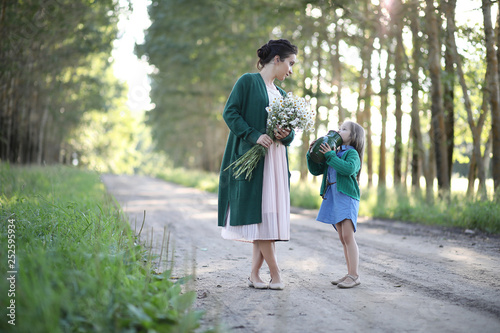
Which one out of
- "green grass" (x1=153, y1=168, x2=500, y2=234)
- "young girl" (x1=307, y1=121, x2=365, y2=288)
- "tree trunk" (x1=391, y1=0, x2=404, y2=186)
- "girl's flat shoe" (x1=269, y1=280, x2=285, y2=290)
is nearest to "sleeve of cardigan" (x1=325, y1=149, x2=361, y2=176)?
"young girl" (x1=307, y1=121, x2=365, y2=288)

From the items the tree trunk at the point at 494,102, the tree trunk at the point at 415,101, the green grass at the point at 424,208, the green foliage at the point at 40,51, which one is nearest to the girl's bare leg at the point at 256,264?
the green grass at the point at 424,208

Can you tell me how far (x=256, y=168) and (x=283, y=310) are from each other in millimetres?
1453

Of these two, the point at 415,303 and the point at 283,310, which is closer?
the point at 283,310

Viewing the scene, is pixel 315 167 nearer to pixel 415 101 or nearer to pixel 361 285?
pixel 361 285

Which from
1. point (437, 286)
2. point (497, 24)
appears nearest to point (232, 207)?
point (437, 286)

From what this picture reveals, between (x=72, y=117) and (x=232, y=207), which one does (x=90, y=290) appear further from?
(x=72, y=117)

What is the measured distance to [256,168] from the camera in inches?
197

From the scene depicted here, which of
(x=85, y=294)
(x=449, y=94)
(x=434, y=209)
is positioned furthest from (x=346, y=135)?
(x=449, y=94)

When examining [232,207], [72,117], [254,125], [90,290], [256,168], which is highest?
[72,117]

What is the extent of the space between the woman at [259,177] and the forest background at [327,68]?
5.42m

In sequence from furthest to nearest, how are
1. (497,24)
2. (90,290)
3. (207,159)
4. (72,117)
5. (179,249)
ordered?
(207,159) → (72,117) → (497,24) → (179,249) → (90,290)

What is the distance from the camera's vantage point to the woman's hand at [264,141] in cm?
485

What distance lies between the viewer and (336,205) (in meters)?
5.28

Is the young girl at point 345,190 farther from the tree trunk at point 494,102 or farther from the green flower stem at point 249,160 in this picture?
the tree trunk at point 494,102
